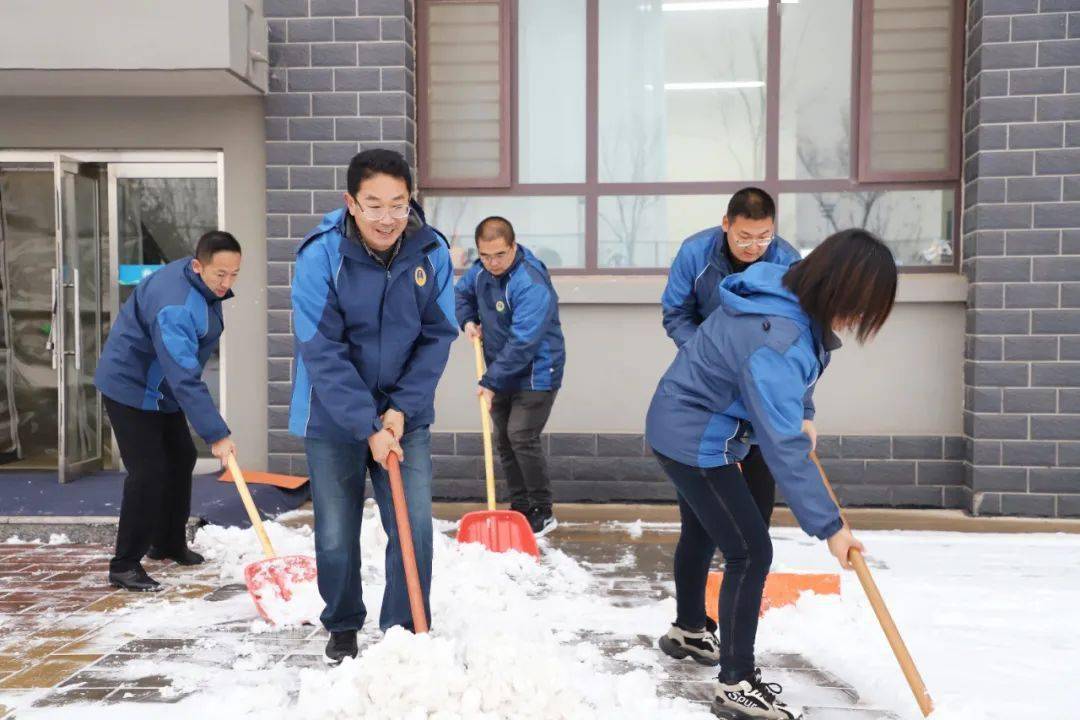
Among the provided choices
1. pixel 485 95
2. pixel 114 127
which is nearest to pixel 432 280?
pixel 485 95

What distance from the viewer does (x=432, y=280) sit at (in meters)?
3.60

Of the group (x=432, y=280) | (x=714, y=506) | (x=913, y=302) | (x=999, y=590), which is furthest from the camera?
(x=913, y=302)

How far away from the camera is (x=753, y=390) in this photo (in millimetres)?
2973

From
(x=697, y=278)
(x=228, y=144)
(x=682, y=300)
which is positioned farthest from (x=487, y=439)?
(x=228, y=144)

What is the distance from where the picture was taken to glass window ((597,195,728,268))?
7.05m

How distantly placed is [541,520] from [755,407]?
316 cm

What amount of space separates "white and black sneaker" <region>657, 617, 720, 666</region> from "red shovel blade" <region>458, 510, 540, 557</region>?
54.5 inches

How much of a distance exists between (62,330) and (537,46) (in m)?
3.81

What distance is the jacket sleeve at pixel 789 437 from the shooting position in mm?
2928

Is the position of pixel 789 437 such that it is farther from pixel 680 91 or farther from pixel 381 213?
pixel 680 91

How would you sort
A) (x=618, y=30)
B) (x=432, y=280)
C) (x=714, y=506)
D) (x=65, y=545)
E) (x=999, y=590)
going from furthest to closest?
(x=618, y=30) → (x=65, y=545) → (x=999, y=590) → (x=432, y=280) → (x=714, y=506)

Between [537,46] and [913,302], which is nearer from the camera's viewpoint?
[913,302]

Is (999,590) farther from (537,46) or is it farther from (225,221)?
(225,221)

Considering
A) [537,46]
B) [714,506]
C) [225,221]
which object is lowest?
[714,506]
